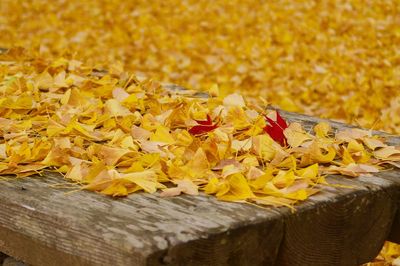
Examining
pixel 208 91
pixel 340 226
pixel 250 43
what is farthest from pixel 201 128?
pixel 250 43

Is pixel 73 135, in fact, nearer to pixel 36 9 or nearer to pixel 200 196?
pixel 200 196

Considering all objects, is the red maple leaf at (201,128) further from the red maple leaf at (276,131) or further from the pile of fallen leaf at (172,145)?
the red maple leaf at (276,131)

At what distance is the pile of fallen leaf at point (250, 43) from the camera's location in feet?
A: 15.8

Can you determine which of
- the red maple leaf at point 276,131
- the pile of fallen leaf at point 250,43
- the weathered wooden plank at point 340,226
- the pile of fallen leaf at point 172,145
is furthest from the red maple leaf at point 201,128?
the pile of fallen leaf at point 250,43

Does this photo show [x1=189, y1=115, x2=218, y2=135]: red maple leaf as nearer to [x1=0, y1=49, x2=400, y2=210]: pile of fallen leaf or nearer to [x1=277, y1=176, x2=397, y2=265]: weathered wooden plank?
[x1=0, y1=49, x2=400, y2=210]: pile of fallen leaf

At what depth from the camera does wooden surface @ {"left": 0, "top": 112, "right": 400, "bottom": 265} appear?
1.43 meters

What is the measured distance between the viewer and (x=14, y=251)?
1.67 meters

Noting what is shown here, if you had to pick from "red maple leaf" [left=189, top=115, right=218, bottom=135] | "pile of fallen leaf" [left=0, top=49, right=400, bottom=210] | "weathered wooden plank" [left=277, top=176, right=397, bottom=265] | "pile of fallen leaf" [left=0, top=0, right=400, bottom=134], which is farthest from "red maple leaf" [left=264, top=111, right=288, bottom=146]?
"pile of fallen leaf" [left=0, top=0, right=400, bottom=134]

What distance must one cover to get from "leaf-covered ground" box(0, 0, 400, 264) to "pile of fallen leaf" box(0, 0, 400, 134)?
16 mm

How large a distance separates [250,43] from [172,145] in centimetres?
415

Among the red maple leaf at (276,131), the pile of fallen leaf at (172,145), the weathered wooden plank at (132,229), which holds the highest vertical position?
the red maple leaf at (276,131)

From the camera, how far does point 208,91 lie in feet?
9.53

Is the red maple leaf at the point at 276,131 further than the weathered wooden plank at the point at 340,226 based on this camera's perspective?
Yes

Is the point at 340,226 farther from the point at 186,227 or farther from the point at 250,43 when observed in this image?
the point at 250,43
